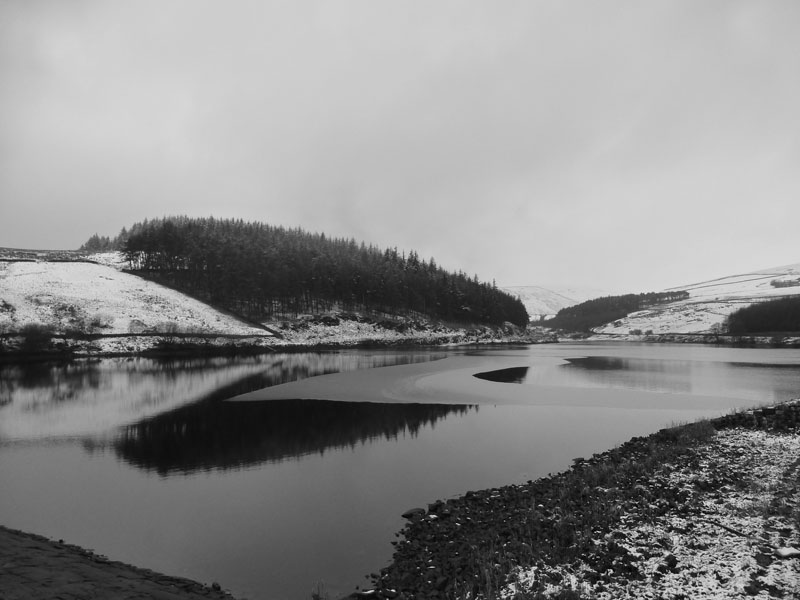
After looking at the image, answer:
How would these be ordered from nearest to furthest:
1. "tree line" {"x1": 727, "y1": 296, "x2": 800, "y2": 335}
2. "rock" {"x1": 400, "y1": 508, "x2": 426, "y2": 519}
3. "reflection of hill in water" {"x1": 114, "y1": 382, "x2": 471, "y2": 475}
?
"rock" {"x1": 400, "y1": 508, "x2": 426, "y2": 519}
"reflection of hill in water" {"x1": 114, "y1": 382, "x2": 471, "y2": 475}
"tree line" {"x1": 727, "y1": 296, "x2": 800, "y2": 335}

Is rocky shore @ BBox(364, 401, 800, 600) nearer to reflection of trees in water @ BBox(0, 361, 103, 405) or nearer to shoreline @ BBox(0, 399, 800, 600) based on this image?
shoreline @ BBox(0, 399, 800, 600)

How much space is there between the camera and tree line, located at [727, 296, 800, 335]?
158 m

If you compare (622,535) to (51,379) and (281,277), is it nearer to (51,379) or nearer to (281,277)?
(51,379)

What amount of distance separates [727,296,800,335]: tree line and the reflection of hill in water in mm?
184843

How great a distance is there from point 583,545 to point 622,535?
1.08m

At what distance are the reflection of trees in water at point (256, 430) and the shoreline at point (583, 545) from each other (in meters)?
7.45

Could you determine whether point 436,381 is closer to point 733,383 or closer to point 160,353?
point 733,383

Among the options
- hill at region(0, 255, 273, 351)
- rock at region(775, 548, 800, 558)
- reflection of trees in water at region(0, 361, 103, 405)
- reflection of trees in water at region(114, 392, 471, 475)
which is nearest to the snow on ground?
hill at region(0, 255, 273, 351)

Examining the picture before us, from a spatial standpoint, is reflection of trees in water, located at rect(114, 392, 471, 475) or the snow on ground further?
the snow on ground

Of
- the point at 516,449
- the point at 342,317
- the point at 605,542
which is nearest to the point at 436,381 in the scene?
the point at 516,449

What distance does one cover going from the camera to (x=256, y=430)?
74.3 feet

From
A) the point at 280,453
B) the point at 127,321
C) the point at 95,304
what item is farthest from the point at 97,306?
the point at 280,453

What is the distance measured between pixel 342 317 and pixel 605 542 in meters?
102

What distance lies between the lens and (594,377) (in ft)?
152
